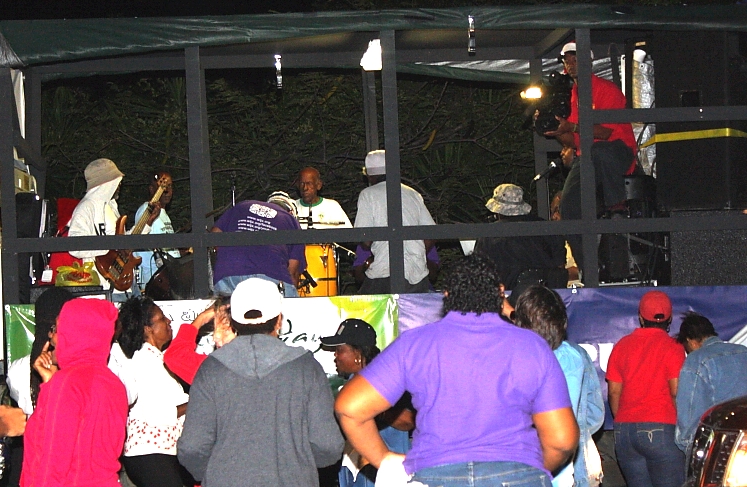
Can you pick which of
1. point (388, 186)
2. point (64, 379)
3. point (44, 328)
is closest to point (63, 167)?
point (388, 186)

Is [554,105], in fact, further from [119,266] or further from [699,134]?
[119,266]

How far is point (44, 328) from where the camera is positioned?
18.3 ft

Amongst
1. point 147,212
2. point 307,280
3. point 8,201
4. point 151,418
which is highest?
point 8,201

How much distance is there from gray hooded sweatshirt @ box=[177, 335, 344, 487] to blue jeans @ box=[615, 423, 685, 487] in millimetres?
2826

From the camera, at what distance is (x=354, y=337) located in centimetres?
634

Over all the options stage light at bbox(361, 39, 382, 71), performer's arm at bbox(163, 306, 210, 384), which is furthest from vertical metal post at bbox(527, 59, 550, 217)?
performer's arm at bbox(163, 306, 210, 384)

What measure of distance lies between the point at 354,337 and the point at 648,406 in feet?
6.64

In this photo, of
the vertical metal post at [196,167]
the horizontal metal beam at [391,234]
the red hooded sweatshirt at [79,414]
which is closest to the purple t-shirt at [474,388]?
the red hooded sweatshirt at [79,414]

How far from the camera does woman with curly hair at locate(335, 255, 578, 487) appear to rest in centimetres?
387

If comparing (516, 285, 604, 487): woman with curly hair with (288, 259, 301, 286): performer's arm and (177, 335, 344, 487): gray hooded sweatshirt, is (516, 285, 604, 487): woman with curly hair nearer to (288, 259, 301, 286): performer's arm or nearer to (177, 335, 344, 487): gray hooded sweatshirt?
(177, 335, 344, 487): gray hooded sweatshirt

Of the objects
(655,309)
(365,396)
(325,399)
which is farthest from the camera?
(655,309)

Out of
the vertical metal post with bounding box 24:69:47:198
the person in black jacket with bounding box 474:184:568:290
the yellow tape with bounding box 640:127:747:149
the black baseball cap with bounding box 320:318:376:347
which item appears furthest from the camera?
the vertical metal post with bounding box 24:69:47:198

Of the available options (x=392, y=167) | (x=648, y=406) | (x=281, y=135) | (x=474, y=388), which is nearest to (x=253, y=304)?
(x=474, y=388)

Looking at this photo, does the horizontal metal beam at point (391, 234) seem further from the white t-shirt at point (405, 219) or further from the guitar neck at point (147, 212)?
the guitar neck at point (147, 212)
